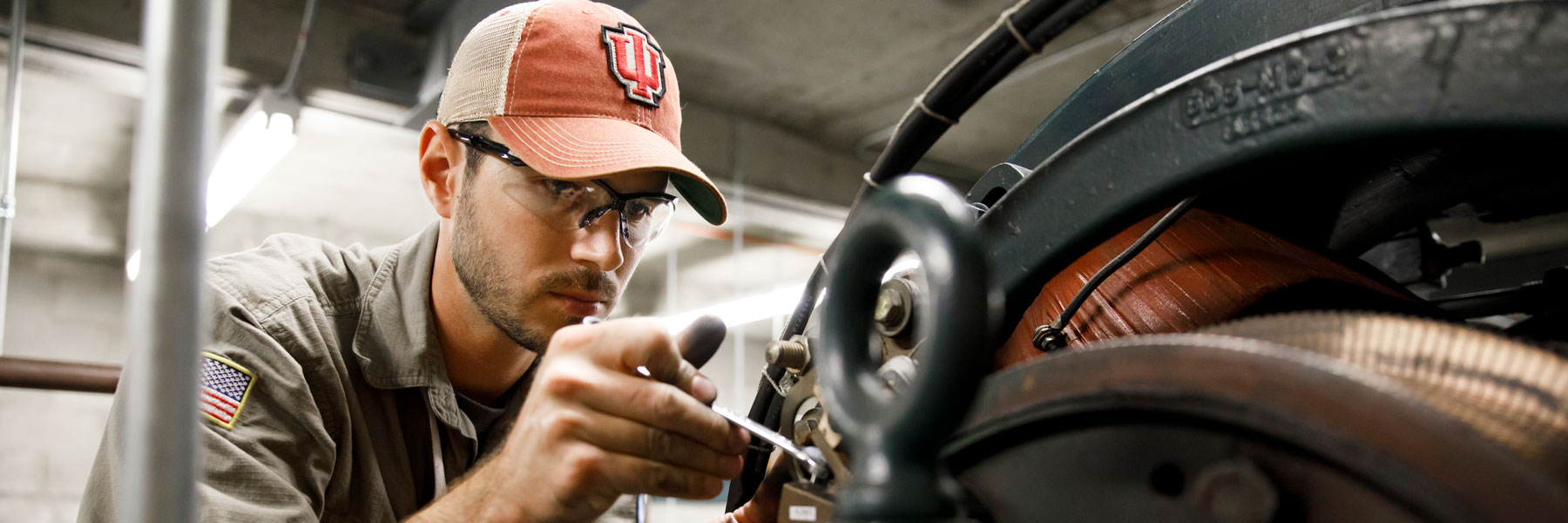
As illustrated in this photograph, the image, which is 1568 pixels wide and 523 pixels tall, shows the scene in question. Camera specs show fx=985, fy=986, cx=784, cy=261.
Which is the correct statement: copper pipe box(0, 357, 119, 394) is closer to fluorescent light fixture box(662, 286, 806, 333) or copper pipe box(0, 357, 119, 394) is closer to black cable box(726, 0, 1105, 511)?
black cable box(726, 0, 1105, 511)

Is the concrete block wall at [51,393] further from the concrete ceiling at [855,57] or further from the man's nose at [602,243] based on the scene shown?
the man's nose at [602,243]

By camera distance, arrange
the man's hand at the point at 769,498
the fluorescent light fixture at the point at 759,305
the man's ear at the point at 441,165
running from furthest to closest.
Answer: the fluorescent light fixture at the point at 759,305, the man's ear at the point at 441,165, the man's hand at the point at 769,498

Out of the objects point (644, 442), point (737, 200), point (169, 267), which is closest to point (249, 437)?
point (644, 442)

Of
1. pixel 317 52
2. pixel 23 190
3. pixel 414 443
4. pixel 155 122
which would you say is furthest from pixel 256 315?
pixel 23 190

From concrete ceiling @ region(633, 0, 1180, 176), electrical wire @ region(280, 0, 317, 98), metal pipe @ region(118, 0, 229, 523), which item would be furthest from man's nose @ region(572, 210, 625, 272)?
concrete ceiling @ region(633, 0, 1180, 176)

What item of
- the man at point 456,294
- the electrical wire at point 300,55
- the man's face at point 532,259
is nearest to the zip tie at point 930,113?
the man at point 456,294

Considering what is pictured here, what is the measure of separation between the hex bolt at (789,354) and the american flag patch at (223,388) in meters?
0.69

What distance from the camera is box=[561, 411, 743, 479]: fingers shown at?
83cm

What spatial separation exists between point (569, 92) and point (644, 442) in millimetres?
771

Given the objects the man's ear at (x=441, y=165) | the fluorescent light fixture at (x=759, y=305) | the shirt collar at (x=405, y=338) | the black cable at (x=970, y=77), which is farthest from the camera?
the fluorescent light fixture at (x=759, y=305)

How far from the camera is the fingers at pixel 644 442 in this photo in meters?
0.83

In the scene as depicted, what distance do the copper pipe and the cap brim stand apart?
0.81 m

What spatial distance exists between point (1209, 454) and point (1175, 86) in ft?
0.87

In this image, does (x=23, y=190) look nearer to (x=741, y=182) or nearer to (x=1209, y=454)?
(x=741, y=182)
